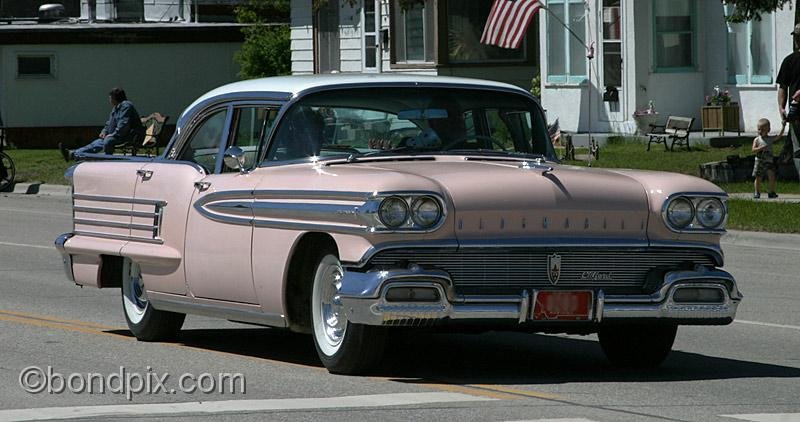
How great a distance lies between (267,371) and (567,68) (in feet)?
87.6

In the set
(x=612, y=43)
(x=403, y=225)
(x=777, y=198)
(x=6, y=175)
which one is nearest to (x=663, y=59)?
(x=612, y=43)

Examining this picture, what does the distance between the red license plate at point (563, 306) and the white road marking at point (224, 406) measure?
0.63 metres

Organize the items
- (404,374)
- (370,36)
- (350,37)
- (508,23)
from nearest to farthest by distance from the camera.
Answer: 1. (404,374)
2. (508,23)
3. (370,36)
4. (350,37)

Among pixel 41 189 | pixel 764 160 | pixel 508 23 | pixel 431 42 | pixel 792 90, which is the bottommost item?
pixel 41 189

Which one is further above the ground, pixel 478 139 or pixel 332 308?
pixel 478 139

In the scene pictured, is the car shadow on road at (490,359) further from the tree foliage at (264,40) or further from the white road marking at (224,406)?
the tree foliage at (264,40)

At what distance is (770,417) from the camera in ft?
25.5

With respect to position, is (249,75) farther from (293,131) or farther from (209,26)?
(293,131)

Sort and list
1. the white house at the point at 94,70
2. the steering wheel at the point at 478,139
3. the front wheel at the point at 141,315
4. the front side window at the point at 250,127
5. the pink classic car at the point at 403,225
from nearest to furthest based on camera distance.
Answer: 1. the pink classic car at the point at 403,225
2. the steering wheel at the point at 478,139
3. the front side window at the point at 250,127
4. the front wheel at the point at 141,315
5. the white house at the point at 94,70

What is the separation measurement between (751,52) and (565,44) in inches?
164

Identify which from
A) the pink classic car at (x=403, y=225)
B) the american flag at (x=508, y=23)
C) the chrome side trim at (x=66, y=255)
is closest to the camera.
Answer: the pink classic car at (x=403, y=225)

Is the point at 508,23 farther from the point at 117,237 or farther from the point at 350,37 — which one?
the point at 117,237

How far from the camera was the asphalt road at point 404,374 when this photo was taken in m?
7.93

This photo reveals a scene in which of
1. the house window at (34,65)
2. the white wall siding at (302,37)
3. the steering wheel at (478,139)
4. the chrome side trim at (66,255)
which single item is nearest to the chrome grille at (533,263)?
the steering wheel at (478,139)
